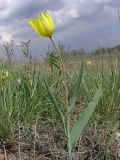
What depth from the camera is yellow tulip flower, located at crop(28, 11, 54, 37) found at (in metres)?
2.15

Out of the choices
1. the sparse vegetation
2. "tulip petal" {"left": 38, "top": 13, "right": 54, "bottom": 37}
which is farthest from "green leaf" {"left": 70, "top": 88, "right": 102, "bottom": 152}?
"tulip petal" {"left": 38, "top": 13, "right": 54, "bottom": 37}

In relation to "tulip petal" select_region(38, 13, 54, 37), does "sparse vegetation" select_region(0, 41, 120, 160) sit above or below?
below

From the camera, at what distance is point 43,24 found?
2186 millimetres

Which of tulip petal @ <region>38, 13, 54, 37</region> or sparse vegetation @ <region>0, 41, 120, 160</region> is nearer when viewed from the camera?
tulip petal @ <region>38, 13, 54, 37</region>

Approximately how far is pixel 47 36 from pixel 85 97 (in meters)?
1.35

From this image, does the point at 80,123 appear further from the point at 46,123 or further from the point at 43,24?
the point at 46,123

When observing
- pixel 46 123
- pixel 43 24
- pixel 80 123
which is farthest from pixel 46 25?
pixel 46 123

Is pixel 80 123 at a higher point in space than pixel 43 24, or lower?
lower

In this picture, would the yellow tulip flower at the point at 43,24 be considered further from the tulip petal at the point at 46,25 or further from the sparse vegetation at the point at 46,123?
the sparse vegetation at the point at 46,123

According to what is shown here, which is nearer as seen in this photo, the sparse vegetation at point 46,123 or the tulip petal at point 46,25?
the tulip petal at point 46,25

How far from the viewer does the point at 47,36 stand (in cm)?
215

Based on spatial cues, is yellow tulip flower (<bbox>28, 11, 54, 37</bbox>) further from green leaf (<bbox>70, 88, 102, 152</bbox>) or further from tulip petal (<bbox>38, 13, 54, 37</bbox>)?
green leaf (<bbox>70, 88, 102, 152</bbox>)

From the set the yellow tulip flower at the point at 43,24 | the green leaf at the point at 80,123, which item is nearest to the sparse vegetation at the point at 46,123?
the green leaf at the point at 80,123

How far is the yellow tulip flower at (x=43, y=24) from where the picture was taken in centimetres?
215
